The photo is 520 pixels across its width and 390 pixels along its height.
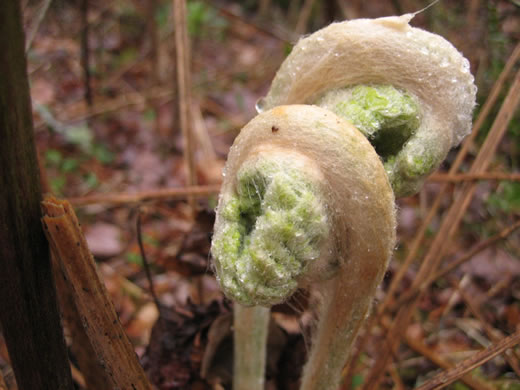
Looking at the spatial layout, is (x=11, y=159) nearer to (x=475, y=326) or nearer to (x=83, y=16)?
(x=475, y=326)

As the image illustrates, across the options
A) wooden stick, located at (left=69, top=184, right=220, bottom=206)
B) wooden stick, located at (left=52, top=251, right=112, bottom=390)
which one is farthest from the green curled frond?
wooden stick, located at (left=69, top=184, right=220, bottom=206)

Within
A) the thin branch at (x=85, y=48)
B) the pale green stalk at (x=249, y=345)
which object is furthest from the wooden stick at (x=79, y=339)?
the thin branch at (x=85, y=48)

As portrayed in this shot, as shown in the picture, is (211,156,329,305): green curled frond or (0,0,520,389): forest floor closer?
(211,156,329,305): green curled frond

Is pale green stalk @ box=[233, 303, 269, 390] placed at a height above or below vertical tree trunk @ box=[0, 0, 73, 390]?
below

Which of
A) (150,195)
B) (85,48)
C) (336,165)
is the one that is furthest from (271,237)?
(85,48)

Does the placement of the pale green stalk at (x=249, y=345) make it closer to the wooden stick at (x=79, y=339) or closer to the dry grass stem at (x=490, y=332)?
the wooden stick at (x=79, y=339)

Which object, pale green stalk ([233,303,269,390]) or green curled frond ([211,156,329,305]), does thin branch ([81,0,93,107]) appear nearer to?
pale green stalk ([233,303,269,390])

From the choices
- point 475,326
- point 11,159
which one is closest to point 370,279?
point 11,159
